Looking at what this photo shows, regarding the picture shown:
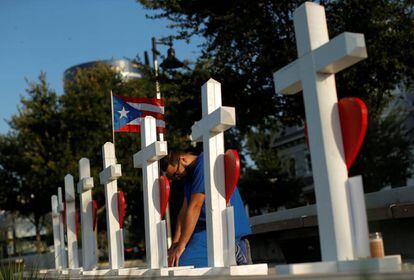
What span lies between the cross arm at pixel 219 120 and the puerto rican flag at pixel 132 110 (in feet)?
18.6

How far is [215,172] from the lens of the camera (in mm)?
5453

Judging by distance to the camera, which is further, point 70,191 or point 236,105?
point 236,105

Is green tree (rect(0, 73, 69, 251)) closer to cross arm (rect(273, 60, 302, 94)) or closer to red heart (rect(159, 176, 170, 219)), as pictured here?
red heart (rect(159, 176, 170, 219))

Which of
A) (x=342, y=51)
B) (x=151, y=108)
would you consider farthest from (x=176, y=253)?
(x=151, y=108)

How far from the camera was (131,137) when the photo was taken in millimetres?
29312

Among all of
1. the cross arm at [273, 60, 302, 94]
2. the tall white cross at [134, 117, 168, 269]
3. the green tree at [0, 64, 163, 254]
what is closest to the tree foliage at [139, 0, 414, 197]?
the tall white cross at [134, 117, 168, 269]

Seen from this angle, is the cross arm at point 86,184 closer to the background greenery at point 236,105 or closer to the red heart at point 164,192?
the red heart at point 164,192

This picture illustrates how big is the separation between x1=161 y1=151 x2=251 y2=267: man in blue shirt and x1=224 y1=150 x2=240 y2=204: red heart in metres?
0.61

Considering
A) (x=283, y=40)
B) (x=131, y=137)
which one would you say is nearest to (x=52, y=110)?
(x=131, y=137)

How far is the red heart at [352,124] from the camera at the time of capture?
133 inches

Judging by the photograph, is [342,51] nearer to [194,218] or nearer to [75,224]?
[194,218]

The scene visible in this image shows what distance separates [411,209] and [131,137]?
22.5m

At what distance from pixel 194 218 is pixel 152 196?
3.50ft

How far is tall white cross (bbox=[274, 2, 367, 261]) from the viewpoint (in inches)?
134
